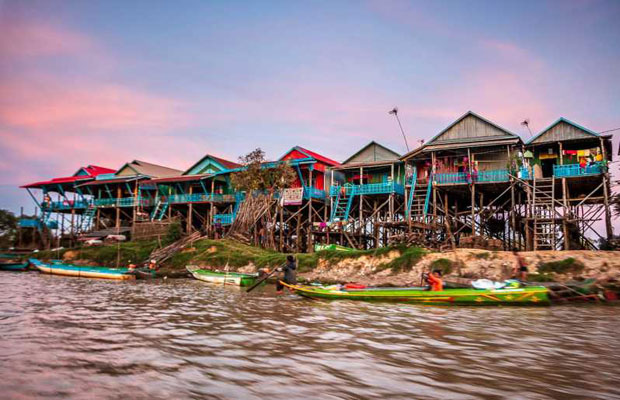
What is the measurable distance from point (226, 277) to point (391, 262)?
8.37m

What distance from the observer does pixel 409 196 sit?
30.0 metres

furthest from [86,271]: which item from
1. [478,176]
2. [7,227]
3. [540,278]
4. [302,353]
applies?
[7,227]

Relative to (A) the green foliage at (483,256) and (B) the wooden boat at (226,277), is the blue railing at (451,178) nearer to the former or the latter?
(A) the green foliage at (483,256)

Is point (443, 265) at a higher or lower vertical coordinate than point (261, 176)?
lower

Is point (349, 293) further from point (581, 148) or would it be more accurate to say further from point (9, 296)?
point (581, 148)

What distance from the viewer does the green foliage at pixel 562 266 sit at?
17969 millimetres

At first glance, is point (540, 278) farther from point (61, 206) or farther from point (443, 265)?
point (61, 206)

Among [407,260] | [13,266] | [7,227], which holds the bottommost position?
[13,266]

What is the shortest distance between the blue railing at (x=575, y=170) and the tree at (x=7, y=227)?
175 ft

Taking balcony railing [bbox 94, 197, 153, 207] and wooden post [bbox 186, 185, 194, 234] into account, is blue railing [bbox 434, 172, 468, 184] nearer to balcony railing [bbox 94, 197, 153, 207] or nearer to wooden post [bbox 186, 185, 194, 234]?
wooden post [bbox 186, 185, 194, 234]

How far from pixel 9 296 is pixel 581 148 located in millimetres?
30447

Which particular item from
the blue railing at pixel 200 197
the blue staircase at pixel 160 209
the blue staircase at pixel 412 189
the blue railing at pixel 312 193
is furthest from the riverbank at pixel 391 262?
the blue staircase at pixel 160 209

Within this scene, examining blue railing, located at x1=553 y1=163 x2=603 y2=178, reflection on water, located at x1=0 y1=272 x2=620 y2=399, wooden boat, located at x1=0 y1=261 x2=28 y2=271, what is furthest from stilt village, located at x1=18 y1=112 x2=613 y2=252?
reflection on water, located at x1=0 y1=272 x2=620 y2=399

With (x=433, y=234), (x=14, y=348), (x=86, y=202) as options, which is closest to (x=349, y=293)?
(x=14, y=348)
